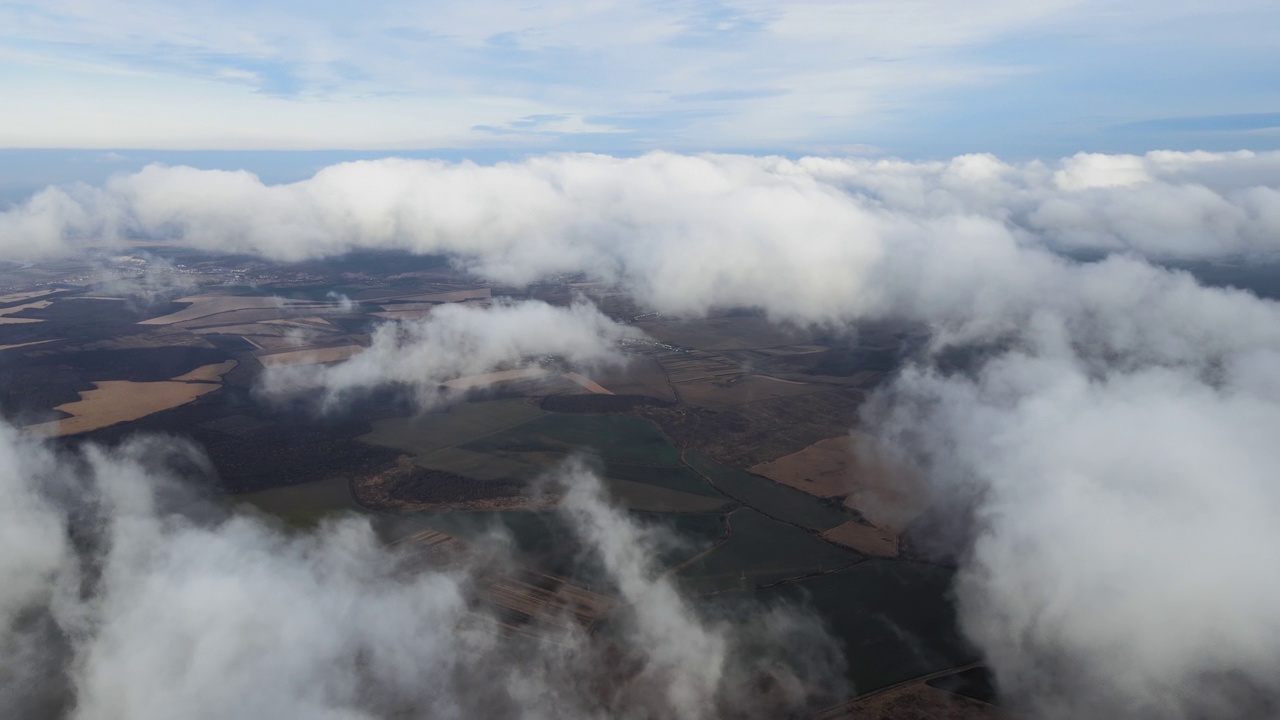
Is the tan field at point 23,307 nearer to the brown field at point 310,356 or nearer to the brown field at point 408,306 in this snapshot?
the brown field at point 408,306

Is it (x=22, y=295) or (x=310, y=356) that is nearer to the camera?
(x=310, y=356)

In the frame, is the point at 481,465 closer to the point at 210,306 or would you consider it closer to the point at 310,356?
the point at 310,356

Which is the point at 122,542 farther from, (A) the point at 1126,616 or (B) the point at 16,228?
(B) the point at 16,228

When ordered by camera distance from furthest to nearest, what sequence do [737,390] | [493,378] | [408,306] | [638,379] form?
[408,306] → [638,379] → [493,378] → [737,390]

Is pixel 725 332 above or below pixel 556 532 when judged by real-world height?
above

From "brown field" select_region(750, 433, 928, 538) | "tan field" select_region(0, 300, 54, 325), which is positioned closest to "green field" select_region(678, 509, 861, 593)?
"brown field" select_region(750, 433, 928, 538)

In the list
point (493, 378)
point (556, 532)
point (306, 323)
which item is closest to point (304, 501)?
point (556, 532)
